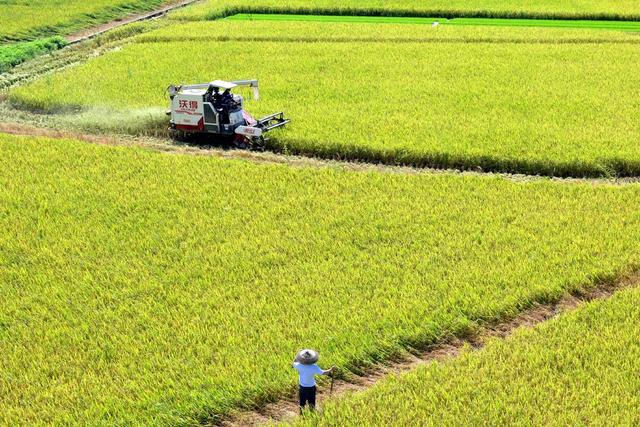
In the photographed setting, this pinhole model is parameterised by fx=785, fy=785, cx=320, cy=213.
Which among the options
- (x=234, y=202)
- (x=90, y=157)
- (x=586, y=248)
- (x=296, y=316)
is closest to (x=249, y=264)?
(x=296, y=316)

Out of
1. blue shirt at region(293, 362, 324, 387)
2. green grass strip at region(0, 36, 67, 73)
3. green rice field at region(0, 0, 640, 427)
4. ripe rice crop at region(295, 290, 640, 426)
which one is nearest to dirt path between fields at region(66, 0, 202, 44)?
green grass strip at region(0, 36, 67, 73)

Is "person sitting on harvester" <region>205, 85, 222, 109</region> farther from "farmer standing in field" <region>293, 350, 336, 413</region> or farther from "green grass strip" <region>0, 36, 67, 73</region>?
"green grass strip" <region>0, 36, 67, 73</region>

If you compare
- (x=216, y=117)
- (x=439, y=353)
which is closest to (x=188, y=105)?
(x=216, y=117)

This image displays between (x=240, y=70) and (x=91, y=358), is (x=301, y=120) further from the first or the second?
(x=91, y=358)

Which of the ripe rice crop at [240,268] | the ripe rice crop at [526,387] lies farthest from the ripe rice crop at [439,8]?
the ripe rice crop at [526,387]

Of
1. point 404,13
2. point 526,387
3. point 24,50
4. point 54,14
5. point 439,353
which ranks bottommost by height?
point 439,353

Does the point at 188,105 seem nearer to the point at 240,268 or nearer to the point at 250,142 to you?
the point at 250,142
